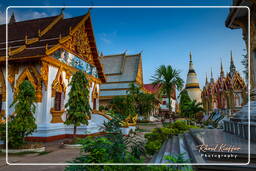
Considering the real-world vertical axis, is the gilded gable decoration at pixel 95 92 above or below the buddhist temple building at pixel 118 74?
below

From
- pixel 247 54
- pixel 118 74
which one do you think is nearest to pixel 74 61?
pixel 118 74

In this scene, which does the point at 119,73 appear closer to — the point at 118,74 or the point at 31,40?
the point at 118,74

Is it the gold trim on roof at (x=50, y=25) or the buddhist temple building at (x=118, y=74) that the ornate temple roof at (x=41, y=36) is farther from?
the buddhist temple building at (x=118, y=74)

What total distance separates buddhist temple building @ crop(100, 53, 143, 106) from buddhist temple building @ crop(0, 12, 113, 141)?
4051 millimetres

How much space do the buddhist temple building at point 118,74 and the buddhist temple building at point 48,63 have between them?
4.05m

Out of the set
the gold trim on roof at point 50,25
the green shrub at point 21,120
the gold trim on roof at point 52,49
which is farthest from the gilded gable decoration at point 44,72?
the gold trim on roof at point 50,25

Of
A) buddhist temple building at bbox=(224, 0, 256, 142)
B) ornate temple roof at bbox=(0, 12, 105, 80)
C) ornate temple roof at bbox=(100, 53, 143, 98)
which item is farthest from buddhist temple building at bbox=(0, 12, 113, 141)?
buddhist temple building at bbox=(224, 0, 256, 142)

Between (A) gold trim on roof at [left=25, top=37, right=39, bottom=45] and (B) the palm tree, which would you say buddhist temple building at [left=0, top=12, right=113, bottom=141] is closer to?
(A) gold trim on roof at [left=25, top=37, right=39, bottom=45]

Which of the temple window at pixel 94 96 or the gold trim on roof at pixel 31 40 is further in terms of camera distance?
the temple window at pixel 94 96

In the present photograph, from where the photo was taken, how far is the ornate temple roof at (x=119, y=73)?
1739 centimetres

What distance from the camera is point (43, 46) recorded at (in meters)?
10.2

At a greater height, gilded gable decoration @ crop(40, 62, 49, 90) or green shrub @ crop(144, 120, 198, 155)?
gilded gable decoration @ crop(40, 62, 49, 90)

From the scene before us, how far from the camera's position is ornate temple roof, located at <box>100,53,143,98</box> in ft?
57.1

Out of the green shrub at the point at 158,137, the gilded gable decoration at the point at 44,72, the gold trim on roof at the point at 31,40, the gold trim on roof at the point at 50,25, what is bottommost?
the green shrub at the point at 158,137
